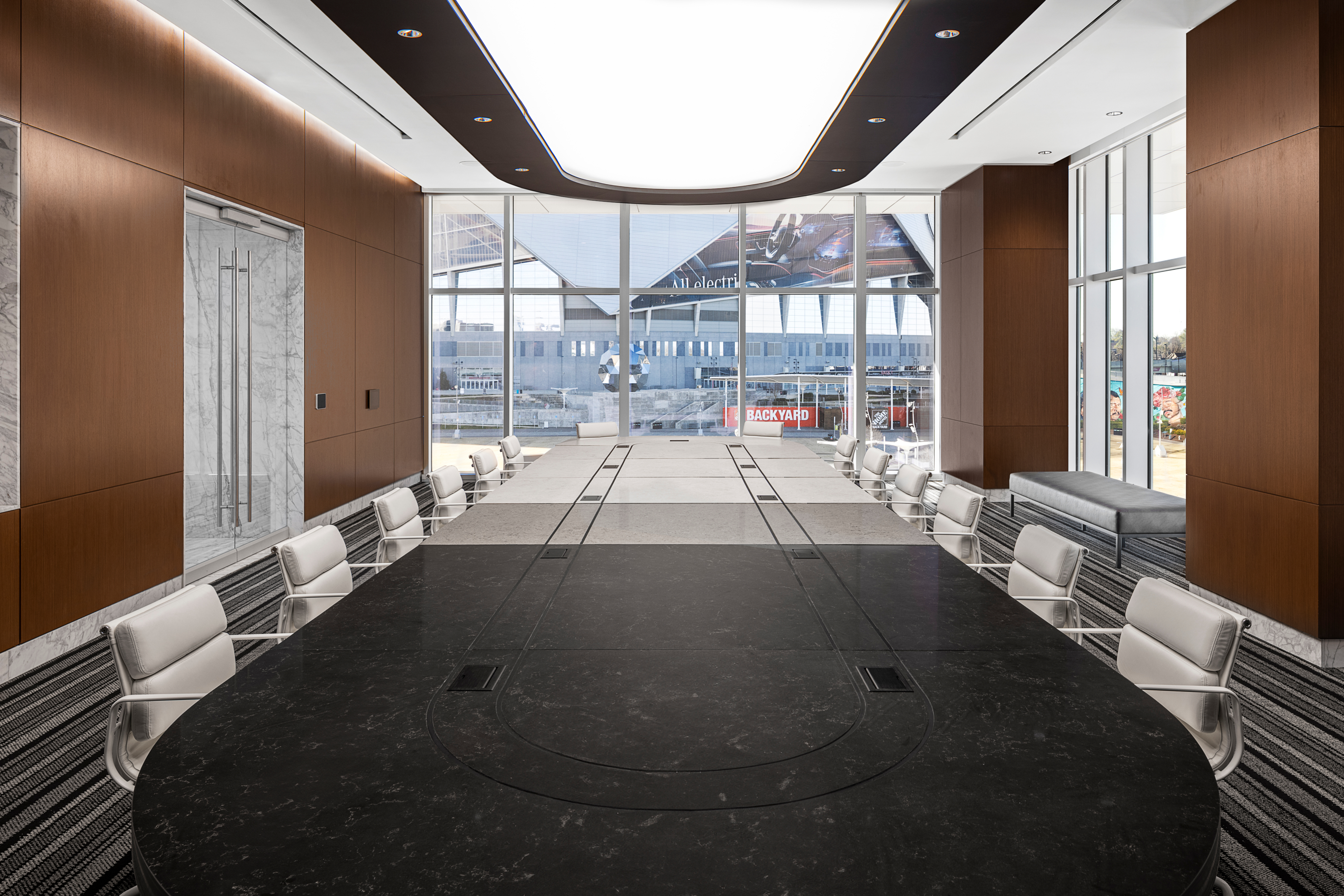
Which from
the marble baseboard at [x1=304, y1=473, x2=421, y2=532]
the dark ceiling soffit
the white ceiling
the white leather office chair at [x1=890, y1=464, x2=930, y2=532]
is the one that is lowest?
the marble baseboard at [x1=304, y1=473, x2=421, y2=532]

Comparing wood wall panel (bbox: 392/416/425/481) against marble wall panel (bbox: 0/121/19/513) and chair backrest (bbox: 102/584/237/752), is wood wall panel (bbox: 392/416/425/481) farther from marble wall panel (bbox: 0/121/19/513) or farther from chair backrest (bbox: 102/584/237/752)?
chair backrest (bbox: 102/584/237/752)

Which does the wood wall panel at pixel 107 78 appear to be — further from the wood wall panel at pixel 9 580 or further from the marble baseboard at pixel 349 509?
the marble baseboard at pixel 349 509

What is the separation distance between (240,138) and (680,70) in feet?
12.1

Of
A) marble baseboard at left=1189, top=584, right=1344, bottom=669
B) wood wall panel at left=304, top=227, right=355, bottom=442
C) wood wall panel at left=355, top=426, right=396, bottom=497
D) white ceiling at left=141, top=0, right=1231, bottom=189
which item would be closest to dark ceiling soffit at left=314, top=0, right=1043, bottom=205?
white ceiling at left=141, top=0, right=1231, bottom=189

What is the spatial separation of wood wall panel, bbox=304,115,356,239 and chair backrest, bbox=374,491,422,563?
397cm

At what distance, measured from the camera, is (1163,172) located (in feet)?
24.0

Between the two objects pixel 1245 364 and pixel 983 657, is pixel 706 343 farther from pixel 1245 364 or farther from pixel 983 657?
pixel 983 657

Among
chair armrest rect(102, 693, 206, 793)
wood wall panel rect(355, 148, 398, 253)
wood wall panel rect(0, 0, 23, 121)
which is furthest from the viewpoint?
wood wall panel rect(355, 148, 398, 253)

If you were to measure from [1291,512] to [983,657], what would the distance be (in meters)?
3.33

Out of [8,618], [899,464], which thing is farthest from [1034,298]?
[8,618]

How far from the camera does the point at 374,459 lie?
8.88 m

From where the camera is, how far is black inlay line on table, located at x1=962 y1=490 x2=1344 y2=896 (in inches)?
95.7

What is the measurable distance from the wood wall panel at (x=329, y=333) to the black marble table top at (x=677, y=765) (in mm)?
5485

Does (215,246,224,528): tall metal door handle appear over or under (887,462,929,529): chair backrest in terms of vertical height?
over
